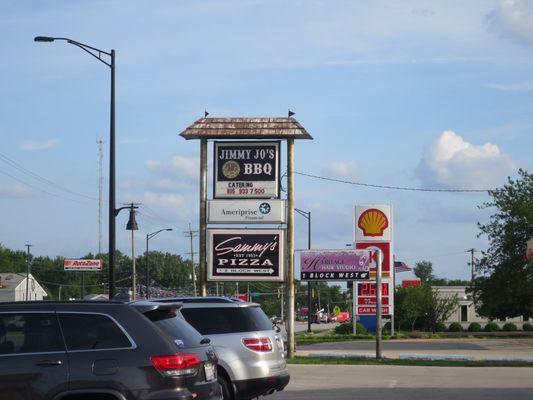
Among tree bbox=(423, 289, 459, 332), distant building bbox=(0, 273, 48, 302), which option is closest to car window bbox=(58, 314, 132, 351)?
tree bbox=(423, 289, 459, 332)

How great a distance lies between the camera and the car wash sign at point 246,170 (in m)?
27.7

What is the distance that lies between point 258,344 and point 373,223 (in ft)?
108

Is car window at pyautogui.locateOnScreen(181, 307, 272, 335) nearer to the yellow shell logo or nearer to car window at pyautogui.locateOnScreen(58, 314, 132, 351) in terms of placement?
car window at pyautogui.locateOnScreen(58, 314, 132, 351)

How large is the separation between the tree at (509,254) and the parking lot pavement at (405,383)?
88.1 ft

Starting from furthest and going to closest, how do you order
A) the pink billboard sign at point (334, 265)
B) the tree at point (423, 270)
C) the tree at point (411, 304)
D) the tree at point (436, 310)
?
the tree at point (423, 270) < the tree at point (436, 310) < the tree at point (411, 304) < the pink billboard sign at point (334, 265)

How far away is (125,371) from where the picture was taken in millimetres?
9070

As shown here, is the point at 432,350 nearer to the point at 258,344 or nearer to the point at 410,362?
the point at 410,362

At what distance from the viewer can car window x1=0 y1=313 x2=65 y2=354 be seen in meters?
9.38

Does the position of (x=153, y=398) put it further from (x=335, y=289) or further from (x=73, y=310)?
(x=335, y=289)

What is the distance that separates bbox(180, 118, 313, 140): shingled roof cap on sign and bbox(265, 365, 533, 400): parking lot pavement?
7130 millimetres

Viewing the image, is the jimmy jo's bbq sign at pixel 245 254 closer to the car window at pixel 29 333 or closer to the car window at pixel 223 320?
the car window at pixel 223 320

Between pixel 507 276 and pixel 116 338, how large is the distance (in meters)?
45.1

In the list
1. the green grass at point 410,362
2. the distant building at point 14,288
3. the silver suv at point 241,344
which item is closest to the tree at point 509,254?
the green grass at point 410,362

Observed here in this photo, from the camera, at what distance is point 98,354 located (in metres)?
9.20
